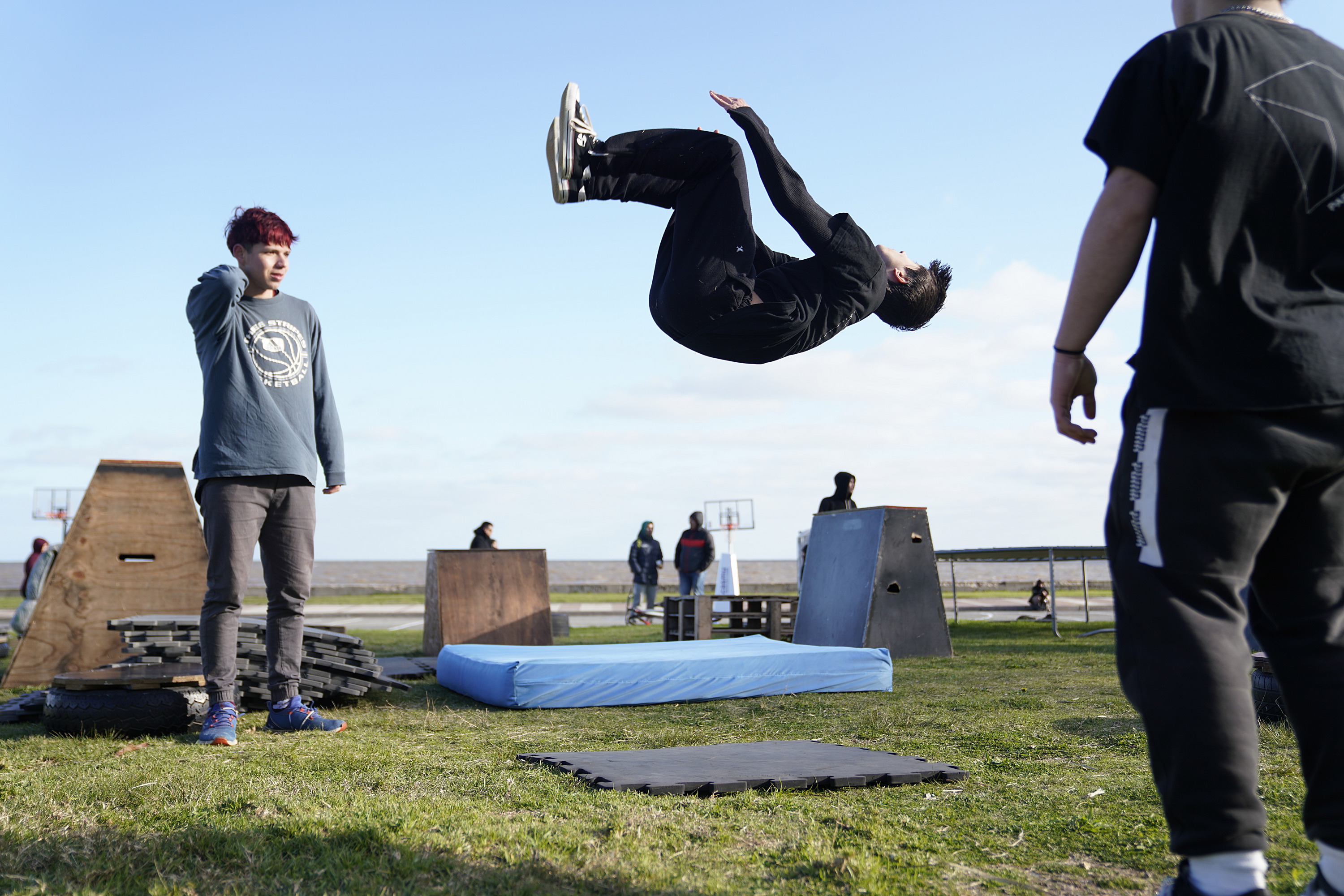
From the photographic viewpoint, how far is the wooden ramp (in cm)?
673

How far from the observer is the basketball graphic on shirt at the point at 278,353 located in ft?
15.8

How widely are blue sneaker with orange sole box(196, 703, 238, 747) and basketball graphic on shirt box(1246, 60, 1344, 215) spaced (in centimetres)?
450

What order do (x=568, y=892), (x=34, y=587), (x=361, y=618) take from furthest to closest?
(x=361, y=618)
(x=34, y=587)
(x=568, y=892)

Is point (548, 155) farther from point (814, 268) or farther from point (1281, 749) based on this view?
point (1281, 749)

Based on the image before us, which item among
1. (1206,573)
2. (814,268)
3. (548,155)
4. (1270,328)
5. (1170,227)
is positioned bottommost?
(1206,573)

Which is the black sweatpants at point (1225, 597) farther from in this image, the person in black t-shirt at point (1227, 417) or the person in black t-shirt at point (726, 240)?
the person in black t-shirt at point (726, 240)

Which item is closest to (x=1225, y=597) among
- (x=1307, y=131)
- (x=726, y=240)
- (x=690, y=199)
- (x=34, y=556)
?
(x=1307, y=131)

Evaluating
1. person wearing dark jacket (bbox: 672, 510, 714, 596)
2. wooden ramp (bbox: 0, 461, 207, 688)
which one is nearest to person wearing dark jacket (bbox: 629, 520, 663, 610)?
person wearing dark jacket (bbox: 672, 510, 714, 596)

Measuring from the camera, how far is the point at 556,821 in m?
2.86

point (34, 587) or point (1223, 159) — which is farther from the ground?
point (1223, 159)

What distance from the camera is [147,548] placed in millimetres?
6906

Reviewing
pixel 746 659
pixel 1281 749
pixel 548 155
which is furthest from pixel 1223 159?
pixel 746 659

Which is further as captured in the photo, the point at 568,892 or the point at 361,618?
the point at 361,618

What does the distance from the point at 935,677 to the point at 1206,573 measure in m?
6.05
